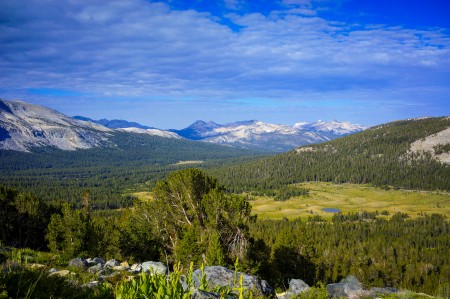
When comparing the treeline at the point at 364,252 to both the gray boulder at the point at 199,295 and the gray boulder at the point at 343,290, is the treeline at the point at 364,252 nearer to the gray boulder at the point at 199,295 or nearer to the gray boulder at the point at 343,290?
the gray boulder at the point at 343,290

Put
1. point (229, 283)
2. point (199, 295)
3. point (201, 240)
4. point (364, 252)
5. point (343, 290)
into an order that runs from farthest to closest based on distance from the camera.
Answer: point (364, 252)
point (201, 240)
point (343, 290)
point (229, 283)
point (199, 295)

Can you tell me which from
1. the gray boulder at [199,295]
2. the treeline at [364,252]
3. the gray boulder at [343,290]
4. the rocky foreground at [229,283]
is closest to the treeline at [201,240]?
the treeline at [364,252]

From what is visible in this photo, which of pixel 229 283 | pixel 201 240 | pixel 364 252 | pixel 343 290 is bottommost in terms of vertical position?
pixel 364 252

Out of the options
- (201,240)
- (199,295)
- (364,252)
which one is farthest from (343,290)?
(364,252)

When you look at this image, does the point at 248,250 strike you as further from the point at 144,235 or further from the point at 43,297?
the point at 43,297

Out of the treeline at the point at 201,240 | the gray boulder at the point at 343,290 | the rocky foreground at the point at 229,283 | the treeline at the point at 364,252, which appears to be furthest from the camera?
the treeline at the point at 364,252

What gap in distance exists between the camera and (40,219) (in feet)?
239

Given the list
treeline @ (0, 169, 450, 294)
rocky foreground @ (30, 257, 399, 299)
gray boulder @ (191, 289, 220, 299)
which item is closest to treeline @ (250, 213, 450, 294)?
treeline @ (0, 169, 450, 294)

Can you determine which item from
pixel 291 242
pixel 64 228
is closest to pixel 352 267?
pixel 291 242

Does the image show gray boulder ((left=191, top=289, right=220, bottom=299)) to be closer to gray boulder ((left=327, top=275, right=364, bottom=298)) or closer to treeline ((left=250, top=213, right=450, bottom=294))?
gray boulder ((left=327, top=275, right=364, bottom=298))

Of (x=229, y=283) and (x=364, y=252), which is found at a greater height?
(x=229, y=283)

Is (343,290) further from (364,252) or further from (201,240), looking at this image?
(364,252)

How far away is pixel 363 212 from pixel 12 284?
206m

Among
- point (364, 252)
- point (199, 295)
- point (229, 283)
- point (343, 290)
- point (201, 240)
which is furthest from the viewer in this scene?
point (364, 252)
